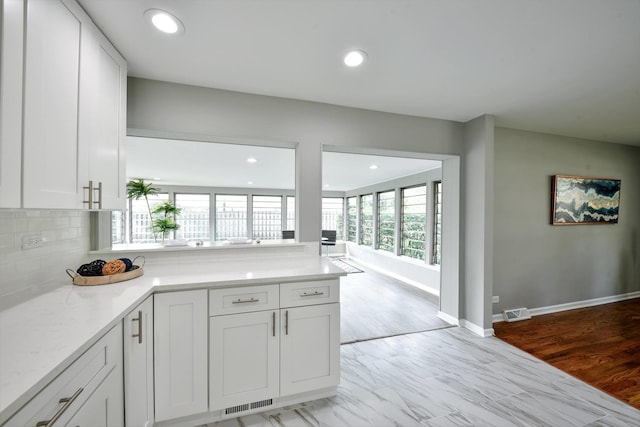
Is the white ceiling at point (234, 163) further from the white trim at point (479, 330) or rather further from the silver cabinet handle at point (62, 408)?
the silver cabinet handle at point (62, 408)

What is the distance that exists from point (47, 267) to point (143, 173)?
4.94m

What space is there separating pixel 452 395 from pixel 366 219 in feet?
20.9

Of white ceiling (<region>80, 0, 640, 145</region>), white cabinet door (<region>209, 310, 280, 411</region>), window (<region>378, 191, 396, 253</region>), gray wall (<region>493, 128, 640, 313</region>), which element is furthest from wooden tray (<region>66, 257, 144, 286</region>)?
window (<region>378, 191, 396, 253</region>)

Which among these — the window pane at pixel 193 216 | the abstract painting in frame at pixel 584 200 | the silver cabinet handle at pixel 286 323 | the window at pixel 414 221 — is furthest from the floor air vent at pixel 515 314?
the window pane at pixel 193 216

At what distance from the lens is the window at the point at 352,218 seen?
28.7 feet

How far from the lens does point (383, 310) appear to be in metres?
3.67

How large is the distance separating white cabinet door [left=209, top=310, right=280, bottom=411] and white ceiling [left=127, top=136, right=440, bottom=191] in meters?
2.20

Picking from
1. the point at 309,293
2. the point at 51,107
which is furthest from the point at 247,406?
the point at 51,107

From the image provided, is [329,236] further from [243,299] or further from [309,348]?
[243,299]

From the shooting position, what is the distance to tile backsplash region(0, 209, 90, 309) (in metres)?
1.29

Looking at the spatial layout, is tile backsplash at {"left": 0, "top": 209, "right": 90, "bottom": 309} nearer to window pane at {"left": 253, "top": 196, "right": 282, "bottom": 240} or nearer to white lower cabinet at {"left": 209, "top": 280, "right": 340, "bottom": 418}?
white lower cabinet at {"left": 209, "top": 280, "right": 340, "bottom": 418}

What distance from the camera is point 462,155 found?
10.0ft

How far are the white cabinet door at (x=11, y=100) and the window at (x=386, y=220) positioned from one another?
6142mm

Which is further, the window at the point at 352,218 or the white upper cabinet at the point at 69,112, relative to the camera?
the window at the point at 352,218
